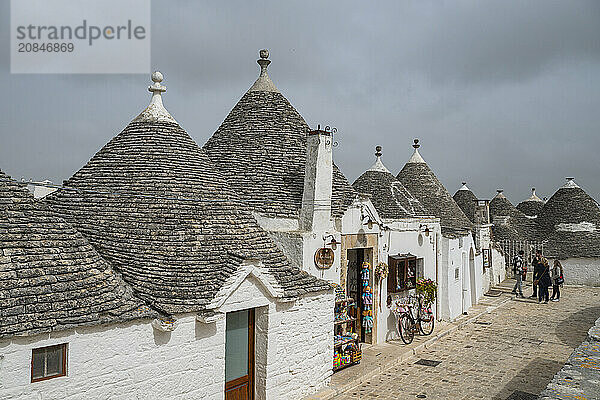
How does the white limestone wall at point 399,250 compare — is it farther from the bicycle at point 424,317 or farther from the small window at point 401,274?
the bicycle at point 424,317

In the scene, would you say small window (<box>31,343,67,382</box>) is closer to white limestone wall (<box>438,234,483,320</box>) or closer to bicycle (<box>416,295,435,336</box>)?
bicycle (<box>416,295,435,336</box>)

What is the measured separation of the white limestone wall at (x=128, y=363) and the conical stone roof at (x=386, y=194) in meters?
8.74

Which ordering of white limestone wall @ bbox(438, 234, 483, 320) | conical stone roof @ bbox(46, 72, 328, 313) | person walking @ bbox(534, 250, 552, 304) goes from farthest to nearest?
1. person walking @ bbox(534, 250, 552, 304)
2. white limestone wall @ bbox(438, 234, 483, 320)
3. conical stone roof @ bbox(46, 72, 328, 313)

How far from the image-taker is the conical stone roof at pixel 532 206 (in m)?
35.5

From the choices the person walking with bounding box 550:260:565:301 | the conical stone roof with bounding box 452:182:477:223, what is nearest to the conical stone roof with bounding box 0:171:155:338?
the person walking with bounding box 550:260:565:301

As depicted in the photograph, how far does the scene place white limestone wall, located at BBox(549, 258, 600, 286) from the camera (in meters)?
26.0

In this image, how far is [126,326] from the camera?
6914 mm

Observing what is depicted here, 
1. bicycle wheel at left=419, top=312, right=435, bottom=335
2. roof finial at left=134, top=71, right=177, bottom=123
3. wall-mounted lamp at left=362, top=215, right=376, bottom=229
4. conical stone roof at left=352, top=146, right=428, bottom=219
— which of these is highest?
roof finial at left=134, top=71, right=177, bottom=123

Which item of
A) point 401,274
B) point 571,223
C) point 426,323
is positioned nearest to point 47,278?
point 401,274

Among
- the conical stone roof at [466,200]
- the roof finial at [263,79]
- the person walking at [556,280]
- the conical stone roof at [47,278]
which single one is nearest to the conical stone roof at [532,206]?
the conical stone roof at [466,200]

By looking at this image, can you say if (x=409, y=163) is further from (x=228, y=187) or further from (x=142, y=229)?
(x=142, y=229)

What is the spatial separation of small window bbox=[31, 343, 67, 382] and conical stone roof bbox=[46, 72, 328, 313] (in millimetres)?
1415

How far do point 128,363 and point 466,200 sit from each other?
981 inches

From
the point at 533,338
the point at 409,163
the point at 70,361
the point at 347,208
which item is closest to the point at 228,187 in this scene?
the point at 347,208
